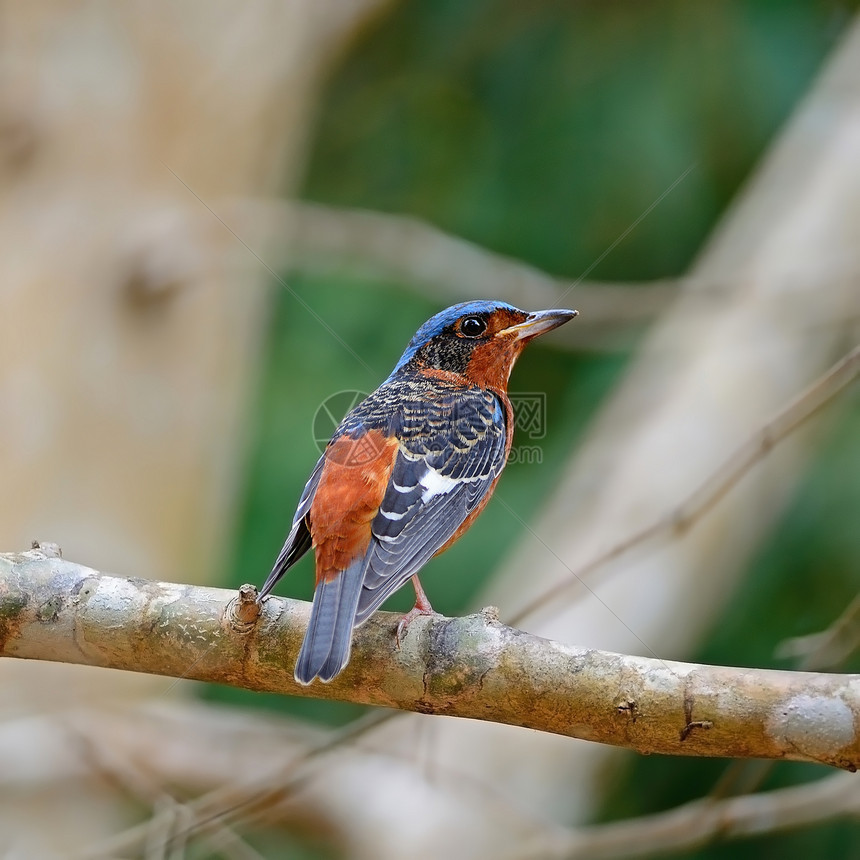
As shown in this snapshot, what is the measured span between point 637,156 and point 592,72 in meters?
1.00

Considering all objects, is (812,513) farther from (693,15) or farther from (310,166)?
(310,166)

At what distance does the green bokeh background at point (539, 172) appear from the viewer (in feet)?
23.3

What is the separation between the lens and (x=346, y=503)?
10.2ft

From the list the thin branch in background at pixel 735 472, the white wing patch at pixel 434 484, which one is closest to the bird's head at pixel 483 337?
the white wing patch at pixel 434 484

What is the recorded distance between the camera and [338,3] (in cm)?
571

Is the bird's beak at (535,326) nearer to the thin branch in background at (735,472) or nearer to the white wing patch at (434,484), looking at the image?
the white wing patch at (434,484)

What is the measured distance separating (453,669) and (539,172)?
5.97 m

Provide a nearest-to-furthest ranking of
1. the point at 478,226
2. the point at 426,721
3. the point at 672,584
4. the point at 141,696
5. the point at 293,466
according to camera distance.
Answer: the point at 426,721 < the point at 672,584 < the point at 141,696 < the point at 293,466 < the point at 478,226

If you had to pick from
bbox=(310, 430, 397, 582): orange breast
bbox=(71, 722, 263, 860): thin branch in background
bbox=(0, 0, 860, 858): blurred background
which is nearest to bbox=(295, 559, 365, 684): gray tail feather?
bbox=(310, 430, 397, 582): orange breast

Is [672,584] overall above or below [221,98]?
below

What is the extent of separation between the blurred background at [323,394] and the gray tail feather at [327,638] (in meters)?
1.37

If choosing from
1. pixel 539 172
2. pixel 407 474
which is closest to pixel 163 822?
pixel 407 474

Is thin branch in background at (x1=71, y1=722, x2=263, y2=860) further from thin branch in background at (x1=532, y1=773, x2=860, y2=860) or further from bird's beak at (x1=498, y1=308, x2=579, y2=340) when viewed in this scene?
bird's beak at (x1=498, y1=308, x2=579, y2=340)

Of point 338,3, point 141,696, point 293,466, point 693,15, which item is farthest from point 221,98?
point 693,15
